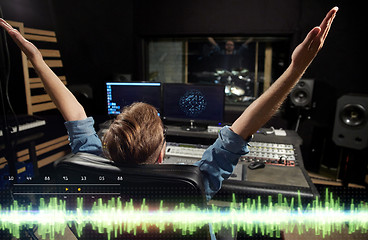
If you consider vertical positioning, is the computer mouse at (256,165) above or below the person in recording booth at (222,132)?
below

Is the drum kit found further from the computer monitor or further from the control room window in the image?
the computer monitor

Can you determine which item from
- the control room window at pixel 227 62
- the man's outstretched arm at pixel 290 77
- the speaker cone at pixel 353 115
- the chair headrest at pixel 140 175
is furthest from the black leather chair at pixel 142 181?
the control room window at pixel 227 62

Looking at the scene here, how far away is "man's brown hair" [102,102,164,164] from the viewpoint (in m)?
0.70

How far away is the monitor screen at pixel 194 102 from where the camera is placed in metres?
2.12

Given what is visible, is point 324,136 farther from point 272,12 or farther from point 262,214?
point 262,214

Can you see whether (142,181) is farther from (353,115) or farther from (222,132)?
(353,115)

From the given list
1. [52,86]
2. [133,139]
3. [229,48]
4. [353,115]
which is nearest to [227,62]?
[229,48]

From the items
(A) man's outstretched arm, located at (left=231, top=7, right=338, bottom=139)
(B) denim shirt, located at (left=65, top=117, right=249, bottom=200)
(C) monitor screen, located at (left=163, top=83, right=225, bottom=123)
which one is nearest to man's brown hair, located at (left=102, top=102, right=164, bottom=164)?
(B) denim shirt, located at (left=65, top=117, right=249, bottom=200)

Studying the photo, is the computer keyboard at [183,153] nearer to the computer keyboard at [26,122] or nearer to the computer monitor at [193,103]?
the computer monitor at [193,103]

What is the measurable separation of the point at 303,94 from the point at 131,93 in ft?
7.08

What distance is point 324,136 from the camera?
136 inches

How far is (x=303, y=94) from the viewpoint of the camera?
320 centimetres

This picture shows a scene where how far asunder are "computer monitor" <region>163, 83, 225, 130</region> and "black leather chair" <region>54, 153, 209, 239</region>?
1.51 metres

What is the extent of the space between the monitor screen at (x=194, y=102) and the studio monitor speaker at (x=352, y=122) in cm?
161
